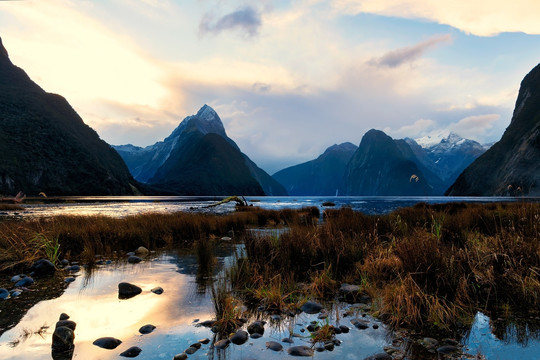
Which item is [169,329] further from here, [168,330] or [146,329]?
[146,329]

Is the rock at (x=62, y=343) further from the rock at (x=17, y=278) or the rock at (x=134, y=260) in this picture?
the rock at (x=134, y=260)

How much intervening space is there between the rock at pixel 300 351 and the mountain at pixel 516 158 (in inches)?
4226

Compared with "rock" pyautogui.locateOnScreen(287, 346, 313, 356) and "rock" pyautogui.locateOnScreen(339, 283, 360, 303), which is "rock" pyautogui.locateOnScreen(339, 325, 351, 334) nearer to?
"rock" pyautogui.locateOnScreen(287, 346, 313, 356)

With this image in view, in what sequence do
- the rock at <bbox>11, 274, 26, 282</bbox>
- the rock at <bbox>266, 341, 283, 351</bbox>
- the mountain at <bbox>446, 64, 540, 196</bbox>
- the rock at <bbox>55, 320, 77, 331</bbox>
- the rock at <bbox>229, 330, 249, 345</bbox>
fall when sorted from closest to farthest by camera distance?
the rock at <bbox>266, 341, 283, 351</bbox>
the rock at <bbox>229, 330, 249, 345</bbox>
the rock at <bbox>55, 320, 77, 331</bbox>
the rock at <bbox>11, 274, 26, 282</bbox>
the mountain at <bbox>446, 64, 540, 196</bbox>

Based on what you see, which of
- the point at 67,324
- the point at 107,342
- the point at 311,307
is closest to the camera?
the point at 107,342

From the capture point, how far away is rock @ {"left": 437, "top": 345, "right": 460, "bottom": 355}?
3381 millimetres

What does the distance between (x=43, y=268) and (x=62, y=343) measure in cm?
481

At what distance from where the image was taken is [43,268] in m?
7.16

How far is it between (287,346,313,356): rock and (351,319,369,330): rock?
3.50ft

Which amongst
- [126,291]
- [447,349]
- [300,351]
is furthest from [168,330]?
[447,349]

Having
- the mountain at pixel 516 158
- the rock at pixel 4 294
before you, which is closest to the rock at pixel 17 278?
the rock at pixel 4 294

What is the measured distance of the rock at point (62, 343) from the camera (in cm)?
338

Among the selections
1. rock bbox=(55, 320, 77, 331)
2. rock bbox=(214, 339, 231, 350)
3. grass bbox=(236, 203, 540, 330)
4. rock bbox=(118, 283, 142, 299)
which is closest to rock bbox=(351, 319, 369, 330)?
grass bbox=(236, 203, 540, 330)

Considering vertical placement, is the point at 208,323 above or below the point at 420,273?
below
